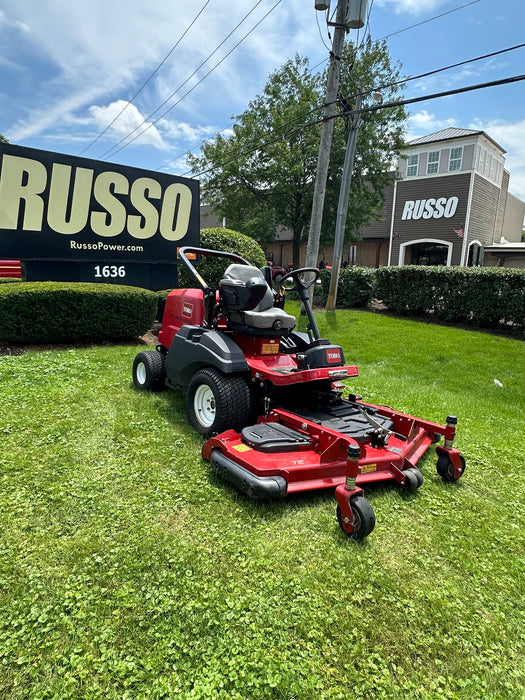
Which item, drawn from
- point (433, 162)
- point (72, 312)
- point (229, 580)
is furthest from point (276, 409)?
point (433, 162)

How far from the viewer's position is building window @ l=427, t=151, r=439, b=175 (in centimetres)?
2259

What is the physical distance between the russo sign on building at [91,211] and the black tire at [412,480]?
7.64 m

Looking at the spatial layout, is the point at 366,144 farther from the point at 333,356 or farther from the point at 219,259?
the point at 333,356

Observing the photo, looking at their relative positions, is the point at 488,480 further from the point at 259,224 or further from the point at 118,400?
the point at 259,224

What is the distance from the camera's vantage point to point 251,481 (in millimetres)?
3002

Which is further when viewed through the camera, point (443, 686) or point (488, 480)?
point (488, 480)

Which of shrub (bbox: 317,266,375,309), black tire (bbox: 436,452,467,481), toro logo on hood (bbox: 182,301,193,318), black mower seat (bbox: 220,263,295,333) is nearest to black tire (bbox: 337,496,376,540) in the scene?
black tire (bbox: 436,452,467,481)

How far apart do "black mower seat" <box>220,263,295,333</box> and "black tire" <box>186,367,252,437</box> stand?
0.59 m

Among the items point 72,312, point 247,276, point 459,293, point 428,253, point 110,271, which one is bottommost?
point 72,312

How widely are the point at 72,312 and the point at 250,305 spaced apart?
14.4 ft

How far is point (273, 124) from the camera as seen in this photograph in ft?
55.4

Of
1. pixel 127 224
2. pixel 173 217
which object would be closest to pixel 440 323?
pixel 173 217

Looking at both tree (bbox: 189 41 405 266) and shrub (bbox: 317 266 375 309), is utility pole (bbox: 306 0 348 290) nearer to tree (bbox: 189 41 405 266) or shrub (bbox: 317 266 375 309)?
shrub (bbox: 317 266 375 309)

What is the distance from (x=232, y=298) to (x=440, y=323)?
7.78 meters
